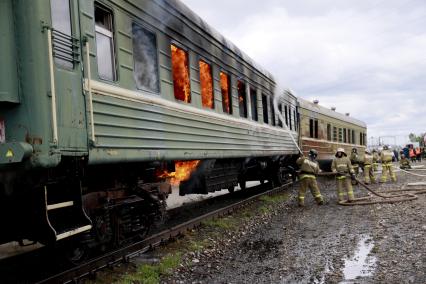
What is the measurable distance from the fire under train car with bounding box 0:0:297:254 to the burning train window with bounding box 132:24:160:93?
2 cm

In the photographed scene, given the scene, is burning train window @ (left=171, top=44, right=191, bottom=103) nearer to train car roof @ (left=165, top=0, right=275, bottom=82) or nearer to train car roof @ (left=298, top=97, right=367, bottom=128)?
train car roof @ (left=165, top=0, right=275, bottom=82)

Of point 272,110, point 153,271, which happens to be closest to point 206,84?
point 153,271

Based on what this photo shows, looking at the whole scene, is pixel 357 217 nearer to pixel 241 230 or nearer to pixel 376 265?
pixel 241 230

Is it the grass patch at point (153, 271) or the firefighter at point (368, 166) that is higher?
the firefighter at point (368, 166)

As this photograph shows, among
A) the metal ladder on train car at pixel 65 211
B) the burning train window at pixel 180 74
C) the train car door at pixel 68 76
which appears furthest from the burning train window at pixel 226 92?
the metal ladder on train car at pixel 65 211

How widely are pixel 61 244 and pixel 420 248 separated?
4579 mm

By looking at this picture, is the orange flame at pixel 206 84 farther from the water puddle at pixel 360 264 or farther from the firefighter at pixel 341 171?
the firefighter at pixel 341 171

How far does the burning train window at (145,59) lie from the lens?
6.00 metres

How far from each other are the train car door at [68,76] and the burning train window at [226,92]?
4.80 metres

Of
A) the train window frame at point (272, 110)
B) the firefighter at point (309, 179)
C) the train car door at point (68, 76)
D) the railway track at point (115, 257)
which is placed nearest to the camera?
the train car door at point (68, 76)

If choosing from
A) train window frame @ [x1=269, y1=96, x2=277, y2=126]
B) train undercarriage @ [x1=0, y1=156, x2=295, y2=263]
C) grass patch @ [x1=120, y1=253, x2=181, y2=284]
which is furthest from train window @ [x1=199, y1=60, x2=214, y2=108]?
train window frame @ [x1=269, y1=96, x2=277, y2=126]

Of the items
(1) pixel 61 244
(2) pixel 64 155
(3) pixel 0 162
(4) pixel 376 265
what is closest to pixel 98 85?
(2) pixel 64 155

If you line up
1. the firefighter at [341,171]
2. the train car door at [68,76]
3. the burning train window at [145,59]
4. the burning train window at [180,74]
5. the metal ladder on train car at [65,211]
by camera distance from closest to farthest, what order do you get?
1. the train car door at [68,76]
2. the metal ladder on train car at [65,211]
3. the burning train window at [145,59]
4. the burning train window at [180,74]
5. the firefighter at [341,171]

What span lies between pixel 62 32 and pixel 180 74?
10.1 ft
